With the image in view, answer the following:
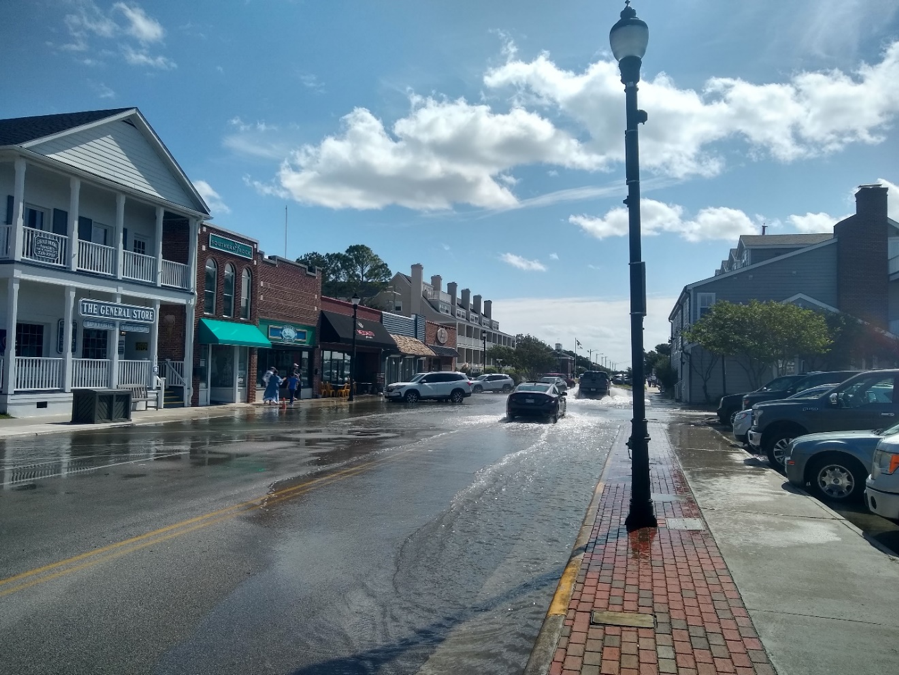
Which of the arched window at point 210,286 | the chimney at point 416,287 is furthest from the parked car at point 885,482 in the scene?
the chimney at point 416,287

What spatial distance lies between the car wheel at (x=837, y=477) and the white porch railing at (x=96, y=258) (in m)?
22.3

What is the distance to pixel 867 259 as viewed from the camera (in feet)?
125

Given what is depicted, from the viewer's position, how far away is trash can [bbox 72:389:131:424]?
2123 cm

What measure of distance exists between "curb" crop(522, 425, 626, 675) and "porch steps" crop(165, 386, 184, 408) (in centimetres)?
2389

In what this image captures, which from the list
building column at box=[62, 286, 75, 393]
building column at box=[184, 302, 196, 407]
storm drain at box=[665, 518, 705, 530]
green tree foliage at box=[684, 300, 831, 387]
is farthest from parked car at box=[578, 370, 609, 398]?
storm drain at box=[665, 518, 705, 530]

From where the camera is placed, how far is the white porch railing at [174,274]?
28.2 metres

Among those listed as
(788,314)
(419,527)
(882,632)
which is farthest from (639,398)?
(788,314)

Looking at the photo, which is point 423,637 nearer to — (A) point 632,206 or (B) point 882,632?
(B) point 882,632

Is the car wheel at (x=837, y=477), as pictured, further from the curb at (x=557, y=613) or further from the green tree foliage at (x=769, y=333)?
the green tree foliage at (x=769, y=333)

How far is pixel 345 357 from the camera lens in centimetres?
4441

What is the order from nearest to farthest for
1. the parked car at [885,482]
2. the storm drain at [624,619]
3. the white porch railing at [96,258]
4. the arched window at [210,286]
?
the storm drain at [624,619] → the parked car at [885,482] → the white porch railing at [96,258] → the arched window at [210,286]

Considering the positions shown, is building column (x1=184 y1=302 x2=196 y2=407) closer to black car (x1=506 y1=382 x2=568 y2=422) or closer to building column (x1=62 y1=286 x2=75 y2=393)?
building column (x1=62 y1=286 x2=75 y2=393)

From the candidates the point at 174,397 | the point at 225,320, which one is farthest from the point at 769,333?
the point at 174,397

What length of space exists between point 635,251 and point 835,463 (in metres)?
4.36
